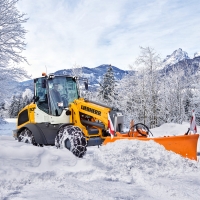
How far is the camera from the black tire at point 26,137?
26.9 feet

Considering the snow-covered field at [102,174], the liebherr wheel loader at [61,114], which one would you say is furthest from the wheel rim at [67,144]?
the snow-covered field at [102,174]

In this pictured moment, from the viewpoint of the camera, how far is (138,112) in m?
27.5

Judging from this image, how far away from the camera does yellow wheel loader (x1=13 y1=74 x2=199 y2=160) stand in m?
7.24

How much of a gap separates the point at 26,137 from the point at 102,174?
3844 millimetres

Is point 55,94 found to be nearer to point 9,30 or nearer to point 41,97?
point 41,97

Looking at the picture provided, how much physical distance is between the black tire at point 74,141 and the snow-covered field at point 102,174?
0.54m

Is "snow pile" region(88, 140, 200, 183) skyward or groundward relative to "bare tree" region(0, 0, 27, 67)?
groundward

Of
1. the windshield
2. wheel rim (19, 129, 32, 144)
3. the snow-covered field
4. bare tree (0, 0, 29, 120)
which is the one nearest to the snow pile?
the snow-covered field

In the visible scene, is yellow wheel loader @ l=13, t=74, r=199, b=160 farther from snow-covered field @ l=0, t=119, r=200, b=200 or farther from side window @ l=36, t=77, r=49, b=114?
snow-covered field @ l=0, t=119, r=200, b=200

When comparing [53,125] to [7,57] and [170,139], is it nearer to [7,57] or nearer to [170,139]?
[170,139]

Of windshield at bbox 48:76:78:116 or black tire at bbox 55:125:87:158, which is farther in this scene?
windshield at bbox 48:76:78:116

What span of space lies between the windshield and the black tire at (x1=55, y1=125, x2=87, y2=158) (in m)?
1.45

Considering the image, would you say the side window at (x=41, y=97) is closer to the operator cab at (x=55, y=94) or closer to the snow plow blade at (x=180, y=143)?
the operator cab at (x=55, y=94)

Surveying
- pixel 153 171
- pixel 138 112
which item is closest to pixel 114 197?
pixel 153 171
